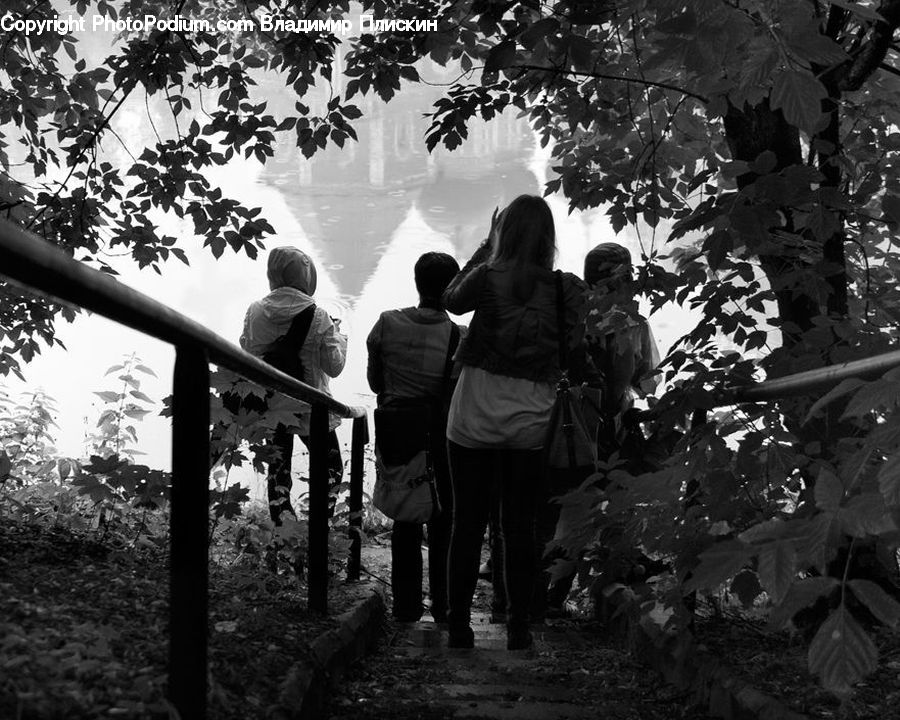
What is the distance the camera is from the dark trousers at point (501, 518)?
4.01m

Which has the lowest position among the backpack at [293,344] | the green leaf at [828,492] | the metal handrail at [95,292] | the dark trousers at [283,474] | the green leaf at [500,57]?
the green leaf at [828,492]

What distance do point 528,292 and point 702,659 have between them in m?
1.49

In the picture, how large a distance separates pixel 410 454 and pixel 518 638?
0.97 m

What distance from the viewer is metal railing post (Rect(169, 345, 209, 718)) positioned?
1.60 m

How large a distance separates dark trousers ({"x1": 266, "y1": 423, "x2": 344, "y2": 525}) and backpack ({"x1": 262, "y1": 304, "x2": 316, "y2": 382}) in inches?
14.8

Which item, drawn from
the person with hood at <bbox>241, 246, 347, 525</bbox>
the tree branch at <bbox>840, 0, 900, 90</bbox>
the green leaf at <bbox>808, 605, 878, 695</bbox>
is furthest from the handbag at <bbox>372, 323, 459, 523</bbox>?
the green leaf at <bbox>808, 605, 878, 695</bbox>

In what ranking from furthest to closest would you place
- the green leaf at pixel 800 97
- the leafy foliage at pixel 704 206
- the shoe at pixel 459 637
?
the shoe at pixel 459 637 → the green leaf at pixel 800 97 → the leafy foliage at pixel 704 206

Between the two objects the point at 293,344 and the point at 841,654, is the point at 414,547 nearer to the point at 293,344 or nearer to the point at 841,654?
the point at 293,344

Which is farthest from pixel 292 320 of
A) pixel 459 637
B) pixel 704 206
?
pixel 704 206

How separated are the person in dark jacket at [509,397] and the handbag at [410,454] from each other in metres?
0.50

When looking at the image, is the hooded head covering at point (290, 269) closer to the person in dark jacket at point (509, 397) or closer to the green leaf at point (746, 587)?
the person in dark jacket at point (509, 397)

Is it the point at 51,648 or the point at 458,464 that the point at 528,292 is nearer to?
the point at 458,464

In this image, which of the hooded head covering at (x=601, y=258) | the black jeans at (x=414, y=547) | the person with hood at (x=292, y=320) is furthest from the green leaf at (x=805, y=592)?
the person with hood at (x=292, y=320)

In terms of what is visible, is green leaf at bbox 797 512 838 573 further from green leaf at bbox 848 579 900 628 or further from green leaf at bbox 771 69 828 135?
green leaf at bbox 771 69 828 135
